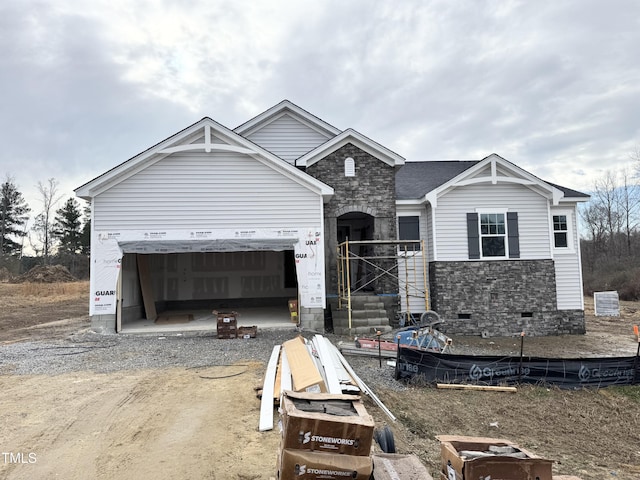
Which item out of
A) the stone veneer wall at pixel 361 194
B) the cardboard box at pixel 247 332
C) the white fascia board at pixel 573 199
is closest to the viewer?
the cardboard box at pixel 247 332

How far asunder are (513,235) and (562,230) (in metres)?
2.26

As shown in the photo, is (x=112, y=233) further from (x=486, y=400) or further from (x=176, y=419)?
(x=486, y=400)

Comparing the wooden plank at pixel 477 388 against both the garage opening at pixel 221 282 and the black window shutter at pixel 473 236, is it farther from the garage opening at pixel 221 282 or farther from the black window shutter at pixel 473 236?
the garage opening at pixel 221 282

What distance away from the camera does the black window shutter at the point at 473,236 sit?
48.9 ft

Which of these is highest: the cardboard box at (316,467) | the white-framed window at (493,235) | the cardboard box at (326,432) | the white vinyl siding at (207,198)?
the white vinyl siding at (207,198)

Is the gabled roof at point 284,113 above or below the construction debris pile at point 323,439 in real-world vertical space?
above

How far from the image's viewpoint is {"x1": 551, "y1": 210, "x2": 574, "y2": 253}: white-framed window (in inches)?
616

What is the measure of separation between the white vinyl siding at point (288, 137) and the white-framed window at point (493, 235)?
22.7 feet

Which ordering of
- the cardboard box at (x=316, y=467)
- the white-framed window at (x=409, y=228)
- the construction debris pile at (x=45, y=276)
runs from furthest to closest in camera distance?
the construction debris pile at (x=45, y=276) < the white-framed window at (x=409, y=228) < the cardboard box at (x=316, y=467)

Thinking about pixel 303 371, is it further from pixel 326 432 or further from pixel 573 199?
pixel 573 199

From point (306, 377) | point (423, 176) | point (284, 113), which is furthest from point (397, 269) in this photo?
point (306, 377)

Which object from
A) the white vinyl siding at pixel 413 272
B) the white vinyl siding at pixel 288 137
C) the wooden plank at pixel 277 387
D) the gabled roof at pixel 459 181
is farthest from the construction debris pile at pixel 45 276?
the wooden plank at pixel 277 387

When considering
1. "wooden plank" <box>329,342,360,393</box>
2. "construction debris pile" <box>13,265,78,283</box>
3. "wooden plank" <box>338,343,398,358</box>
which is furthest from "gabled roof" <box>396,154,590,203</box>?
"construction debris pile" <box>13,265,78,283</box>

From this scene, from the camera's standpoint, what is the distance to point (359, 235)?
57.7 feet
